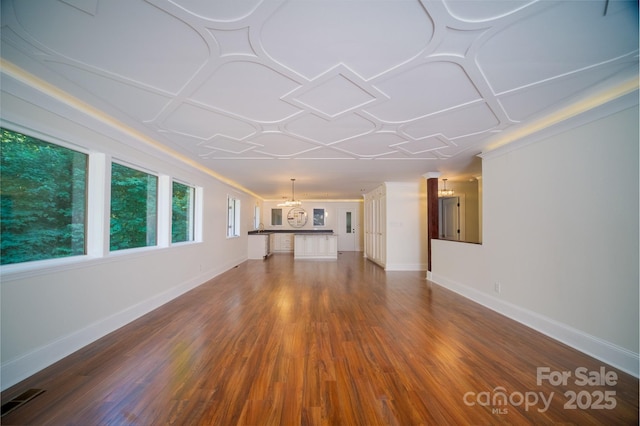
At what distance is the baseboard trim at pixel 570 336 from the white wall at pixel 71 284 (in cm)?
512

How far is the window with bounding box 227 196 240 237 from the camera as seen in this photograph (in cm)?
705

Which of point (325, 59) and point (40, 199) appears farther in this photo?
point (40, 199)

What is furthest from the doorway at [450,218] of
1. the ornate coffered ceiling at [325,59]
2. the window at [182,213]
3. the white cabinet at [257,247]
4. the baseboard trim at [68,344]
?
the baseboard trim at [68,344]

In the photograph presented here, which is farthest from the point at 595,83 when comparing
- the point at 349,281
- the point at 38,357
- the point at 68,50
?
the point at 38,357

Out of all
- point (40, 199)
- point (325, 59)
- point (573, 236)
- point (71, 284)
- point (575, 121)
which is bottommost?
point (71, 284)

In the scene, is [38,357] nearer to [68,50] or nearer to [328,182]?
[68,50]

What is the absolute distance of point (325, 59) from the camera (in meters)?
1.67

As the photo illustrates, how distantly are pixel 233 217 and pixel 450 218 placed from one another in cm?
693

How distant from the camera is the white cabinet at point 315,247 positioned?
8.68 meters

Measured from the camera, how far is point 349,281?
5277 millimetres

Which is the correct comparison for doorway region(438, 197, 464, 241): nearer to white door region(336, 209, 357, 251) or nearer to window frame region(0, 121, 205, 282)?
white door region(336, 209, 357, 251)

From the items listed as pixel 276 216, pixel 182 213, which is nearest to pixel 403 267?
pixel 182 213

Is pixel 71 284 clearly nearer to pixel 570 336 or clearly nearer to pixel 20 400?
pixel 20 400

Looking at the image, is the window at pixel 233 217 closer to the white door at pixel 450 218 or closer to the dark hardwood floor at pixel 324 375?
the dark hardwood floor at pixel 324 375
